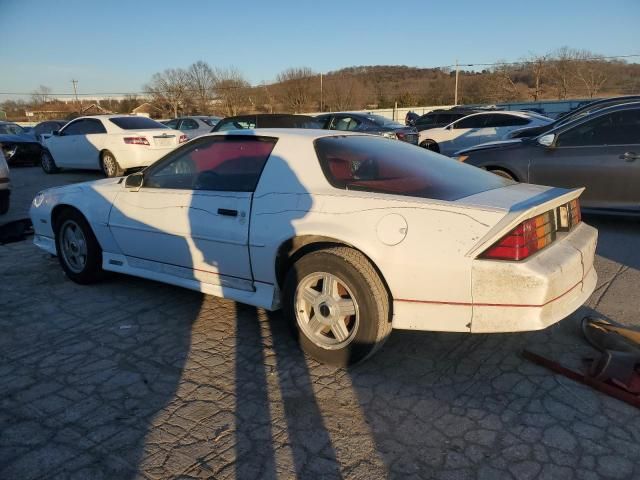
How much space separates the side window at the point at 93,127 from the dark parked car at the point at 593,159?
9509 mm

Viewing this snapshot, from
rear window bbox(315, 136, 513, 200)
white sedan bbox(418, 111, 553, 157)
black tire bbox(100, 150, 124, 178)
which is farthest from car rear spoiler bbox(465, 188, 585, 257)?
black tire bbox(100, 150, 124, 178)

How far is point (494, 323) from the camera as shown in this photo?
267cm

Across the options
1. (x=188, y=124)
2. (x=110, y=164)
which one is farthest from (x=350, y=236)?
(x=188, y=124)

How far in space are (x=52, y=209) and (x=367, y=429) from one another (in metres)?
3.77

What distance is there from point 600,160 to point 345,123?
849 centimetres

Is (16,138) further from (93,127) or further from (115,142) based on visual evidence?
(115,142)

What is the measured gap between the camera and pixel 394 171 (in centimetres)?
336

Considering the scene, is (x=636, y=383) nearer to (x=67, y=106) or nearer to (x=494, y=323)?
(x=494, y=323)

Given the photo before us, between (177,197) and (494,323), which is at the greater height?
→ (177,197)

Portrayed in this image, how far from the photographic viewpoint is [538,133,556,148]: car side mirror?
6.64m

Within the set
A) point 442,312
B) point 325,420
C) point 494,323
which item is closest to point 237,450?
point 325,420

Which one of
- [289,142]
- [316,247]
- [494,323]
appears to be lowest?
[494,323]

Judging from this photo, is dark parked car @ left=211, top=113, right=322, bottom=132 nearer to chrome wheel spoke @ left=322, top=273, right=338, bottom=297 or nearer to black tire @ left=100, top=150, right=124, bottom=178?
black tire @ left=100, top=150, right=124, bottom=178

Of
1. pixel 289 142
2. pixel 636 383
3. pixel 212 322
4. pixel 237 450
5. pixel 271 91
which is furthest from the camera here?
pixel 271 91
